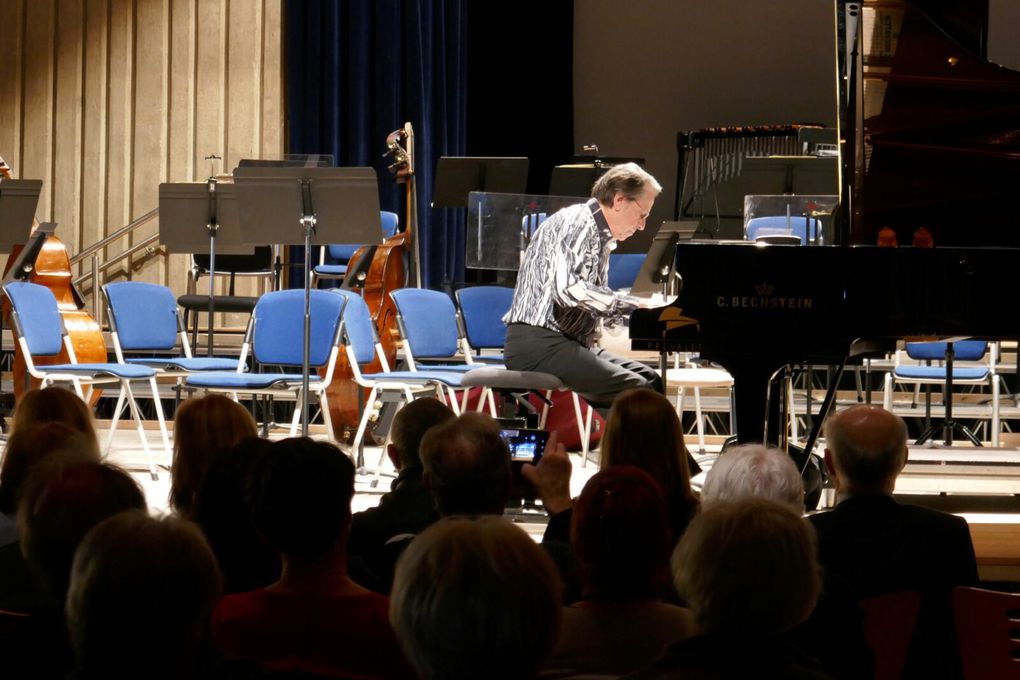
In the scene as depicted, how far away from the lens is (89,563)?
1446mm

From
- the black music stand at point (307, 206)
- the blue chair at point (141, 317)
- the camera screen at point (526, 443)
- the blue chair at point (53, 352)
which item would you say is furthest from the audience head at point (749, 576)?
the blue chair at point (141, 317)

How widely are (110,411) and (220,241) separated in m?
3.24

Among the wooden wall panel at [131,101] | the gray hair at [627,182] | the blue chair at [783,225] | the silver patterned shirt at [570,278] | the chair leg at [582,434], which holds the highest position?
the wooden wall panel at [131,101]

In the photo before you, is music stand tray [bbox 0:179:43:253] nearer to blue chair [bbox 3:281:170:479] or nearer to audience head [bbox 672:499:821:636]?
blue chair [bbox 3:281:170:479]

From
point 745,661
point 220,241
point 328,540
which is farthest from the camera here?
point 220,241

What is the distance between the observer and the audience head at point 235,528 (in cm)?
243

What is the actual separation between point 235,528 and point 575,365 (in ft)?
10.0

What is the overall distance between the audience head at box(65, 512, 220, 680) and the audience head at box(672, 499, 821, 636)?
57 cm

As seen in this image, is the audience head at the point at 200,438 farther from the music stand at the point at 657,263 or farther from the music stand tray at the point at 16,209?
the music stand tray at the point at 16,209

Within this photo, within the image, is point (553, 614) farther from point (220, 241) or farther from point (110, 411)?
point (110, 411)

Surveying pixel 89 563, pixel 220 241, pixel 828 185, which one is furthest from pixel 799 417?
pixel 89 563

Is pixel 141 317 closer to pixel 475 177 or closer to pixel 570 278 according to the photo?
pixel 475 177

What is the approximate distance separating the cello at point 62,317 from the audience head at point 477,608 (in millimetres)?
5802

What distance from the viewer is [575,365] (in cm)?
540
